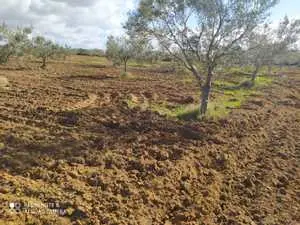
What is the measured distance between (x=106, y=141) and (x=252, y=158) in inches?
169

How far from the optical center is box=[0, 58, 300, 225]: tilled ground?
19.3 feet

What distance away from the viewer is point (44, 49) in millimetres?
38281

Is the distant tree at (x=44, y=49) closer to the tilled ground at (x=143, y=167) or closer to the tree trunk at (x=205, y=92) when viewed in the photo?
the tilled ground at (x=143, y=167)

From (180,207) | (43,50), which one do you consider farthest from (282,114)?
(43,50)

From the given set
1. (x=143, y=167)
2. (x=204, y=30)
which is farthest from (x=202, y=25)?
(x=143, y=167)

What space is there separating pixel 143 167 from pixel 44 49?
111 feet

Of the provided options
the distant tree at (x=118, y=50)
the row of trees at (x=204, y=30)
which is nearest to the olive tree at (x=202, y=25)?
the row of trees at (x=204, y=30)

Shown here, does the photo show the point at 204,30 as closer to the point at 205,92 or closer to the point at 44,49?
the point at 205,92

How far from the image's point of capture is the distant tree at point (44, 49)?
3803 centimetres

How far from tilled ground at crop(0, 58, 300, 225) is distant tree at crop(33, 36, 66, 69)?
26140 mm

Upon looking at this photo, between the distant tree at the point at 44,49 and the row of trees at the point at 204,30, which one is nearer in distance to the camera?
the row of trees at the point at 204,30

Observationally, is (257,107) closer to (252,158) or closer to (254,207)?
(252,158)

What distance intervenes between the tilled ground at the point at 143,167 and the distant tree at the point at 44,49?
2614 centimetres

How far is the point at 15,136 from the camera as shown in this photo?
885cm
